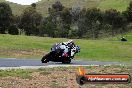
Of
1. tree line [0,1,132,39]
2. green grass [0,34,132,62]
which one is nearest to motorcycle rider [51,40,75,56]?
green grass [0,34,132,62]

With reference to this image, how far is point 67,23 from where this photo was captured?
338ft

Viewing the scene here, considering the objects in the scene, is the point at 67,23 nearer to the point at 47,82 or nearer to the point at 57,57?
the point at 57,57

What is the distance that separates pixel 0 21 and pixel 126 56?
166ft

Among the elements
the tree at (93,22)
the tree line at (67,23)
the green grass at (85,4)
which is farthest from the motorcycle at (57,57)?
the green grass at (85,4)

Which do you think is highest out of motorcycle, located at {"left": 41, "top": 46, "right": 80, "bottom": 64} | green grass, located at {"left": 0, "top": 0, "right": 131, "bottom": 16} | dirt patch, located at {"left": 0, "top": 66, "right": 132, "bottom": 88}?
green grass, located at {"left": 0, "top": 0, "right": 131, "bottom": 16}

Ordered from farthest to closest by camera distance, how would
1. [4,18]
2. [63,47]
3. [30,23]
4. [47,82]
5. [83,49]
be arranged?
1. [30,23]
2. [4,18]
3. [83,49]
4. [63,47]
5. [47,82]

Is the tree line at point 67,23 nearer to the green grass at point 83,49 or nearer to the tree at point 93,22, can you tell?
the tree at point 93,22

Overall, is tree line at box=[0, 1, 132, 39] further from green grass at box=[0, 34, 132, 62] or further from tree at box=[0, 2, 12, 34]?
green grass at box=[0, 34, 132, 62]

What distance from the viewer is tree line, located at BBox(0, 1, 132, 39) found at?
301ft

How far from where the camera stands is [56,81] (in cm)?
1432

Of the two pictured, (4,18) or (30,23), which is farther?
(30,23)

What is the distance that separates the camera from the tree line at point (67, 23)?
91688 mm

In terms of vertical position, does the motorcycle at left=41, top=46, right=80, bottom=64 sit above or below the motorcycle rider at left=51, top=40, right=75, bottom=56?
below


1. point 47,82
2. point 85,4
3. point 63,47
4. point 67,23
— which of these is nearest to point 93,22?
point 67,23
